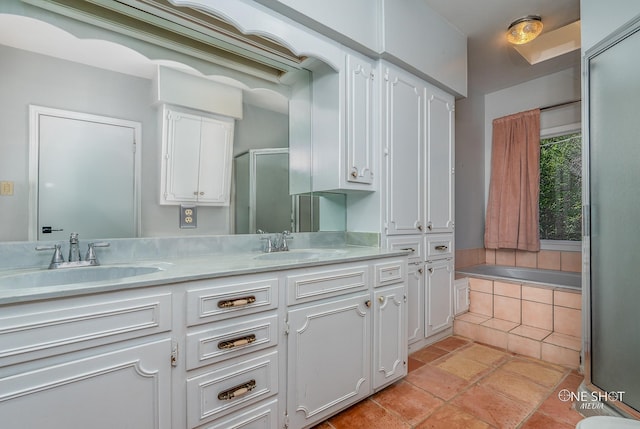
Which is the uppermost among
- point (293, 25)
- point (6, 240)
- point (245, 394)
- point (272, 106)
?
point (293, 25)

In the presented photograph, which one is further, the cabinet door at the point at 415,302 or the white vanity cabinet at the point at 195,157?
the cabinet door at the point at 415,302

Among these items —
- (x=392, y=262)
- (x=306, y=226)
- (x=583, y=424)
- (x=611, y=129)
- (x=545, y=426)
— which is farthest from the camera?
(x=306, y=226)

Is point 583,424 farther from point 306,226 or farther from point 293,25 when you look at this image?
point 293,25

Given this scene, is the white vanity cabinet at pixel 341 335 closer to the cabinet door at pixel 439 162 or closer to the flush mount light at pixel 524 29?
the cabinet door at pixel 439 162

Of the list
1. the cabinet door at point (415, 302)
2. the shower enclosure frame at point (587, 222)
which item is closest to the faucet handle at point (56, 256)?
the cabinet door at point (415, 302)

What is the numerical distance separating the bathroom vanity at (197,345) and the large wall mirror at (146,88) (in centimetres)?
34

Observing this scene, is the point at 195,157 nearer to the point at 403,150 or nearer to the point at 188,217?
the point at 188,217

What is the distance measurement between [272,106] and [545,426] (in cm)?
237

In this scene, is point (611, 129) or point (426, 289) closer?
point (611, 129)

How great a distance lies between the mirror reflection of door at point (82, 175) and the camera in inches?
A: 52.7

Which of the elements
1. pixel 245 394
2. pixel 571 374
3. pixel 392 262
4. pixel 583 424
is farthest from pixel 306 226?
pixel 571 374

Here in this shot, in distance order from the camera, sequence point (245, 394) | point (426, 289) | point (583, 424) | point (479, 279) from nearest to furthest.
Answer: point (583, 424) → point (245, 394) → point (426, 289) → point (479, 279)

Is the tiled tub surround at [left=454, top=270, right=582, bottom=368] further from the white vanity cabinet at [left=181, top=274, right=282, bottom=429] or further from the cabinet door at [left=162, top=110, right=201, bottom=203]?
the cabinet door at [left=162, top=110, right=201, bottom=203]

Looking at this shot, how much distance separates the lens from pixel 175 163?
1.68 metres
